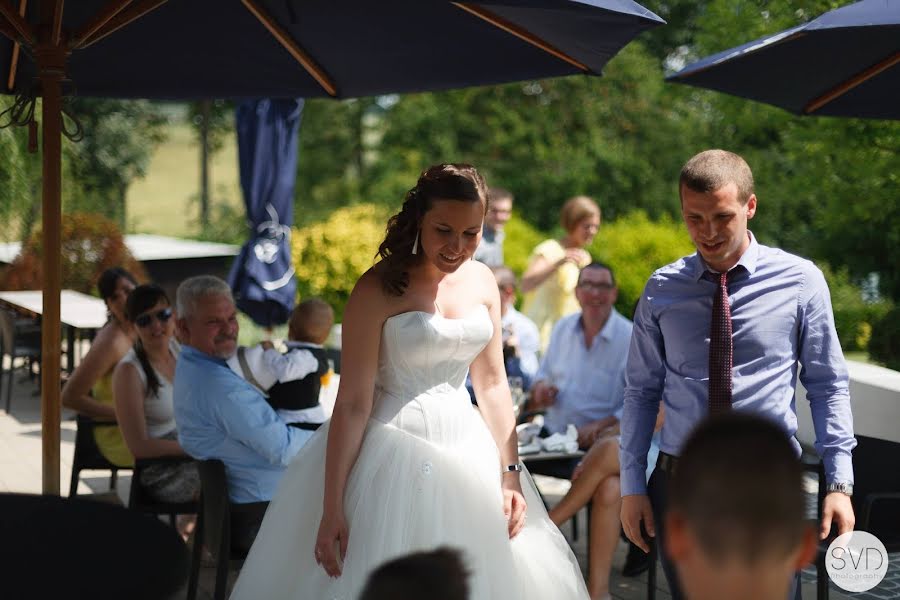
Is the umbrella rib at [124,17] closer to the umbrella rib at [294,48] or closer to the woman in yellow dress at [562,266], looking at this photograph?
the umbrella rib at [294,48]

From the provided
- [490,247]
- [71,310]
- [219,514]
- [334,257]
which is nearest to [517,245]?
[334,257]

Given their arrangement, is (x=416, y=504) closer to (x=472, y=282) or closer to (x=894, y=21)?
(x=472, y=282)

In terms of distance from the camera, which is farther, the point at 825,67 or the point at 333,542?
the point at 825,67

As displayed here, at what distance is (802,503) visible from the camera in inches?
59.9

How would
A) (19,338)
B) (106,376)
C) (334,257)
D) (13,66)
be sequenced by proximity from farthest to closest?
(334,257) < (19,338) < (106,376) < (13,66)

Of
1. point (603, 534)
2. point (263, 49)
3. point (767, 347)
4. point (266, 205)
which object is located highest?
point (263, 49)

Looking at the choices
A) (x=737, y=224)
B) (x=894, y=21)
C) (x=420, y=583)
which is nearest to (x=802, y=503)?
(x=420, y=583)

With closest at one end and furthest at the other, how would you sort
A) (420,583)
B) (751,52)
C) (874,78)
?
1. (420,583)
2. (751,52)
3. (874,78)

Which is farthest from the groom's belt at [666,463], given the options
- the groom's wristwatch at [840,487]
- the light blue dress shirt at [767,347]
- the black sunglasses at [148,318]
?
the black sunglasses at [148,318]

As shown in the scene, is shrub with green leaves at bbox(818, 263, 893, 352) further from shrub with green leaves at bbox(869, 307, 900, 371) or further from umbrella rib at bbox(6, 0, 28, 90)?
umbrella rib at bbox(6, 0, 28, 90)

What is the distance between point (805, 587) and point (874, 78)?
2361 mm

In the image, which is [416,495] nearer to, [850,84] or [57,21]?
[57,21]

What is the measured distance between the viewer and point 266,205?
10445mm

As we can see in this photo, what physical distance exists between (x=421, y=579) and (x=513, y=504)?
2046 millimetres
